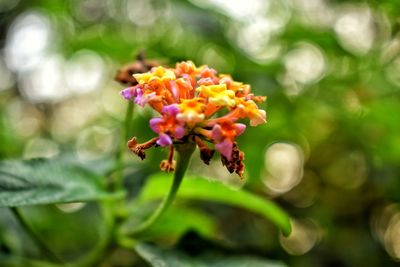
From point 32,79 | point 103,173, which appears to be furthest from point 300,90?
point 32,79

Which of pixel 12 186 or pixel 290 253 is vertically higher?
pixel 12 186

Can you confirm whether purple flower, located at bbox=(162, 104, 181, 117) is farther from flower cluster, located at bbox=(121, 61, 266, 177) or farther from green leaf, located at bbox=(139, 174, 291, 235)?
green leaf, located at bbox=(139, 174, 291, 235)

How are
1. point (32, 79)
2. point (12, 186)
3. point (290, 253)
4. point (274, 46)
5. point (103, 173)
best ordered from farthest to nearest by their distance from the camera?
point (32, 79), point (274, 46), point (290, 253), point (103, 173), point (12, 186)

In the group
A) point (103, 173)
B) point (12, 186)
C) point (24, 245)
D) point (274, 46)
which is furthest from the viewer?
point (274, 46)

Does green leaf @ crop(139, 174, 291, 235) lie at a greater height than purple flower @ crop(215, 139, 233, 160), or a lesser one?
lesser

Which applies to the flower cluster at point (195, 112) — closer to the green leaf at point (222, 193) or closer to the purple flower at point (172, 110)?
the purple flower at point (172, 110)

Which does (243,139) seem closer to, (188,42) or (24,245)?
(188,42)

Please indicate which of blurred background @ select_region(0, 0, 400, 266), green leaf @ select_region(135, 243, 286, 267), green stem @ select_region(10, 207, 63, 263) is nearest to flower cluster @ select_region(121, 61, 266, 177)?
green leaf @ select_region(135, 243, 286, 267)
